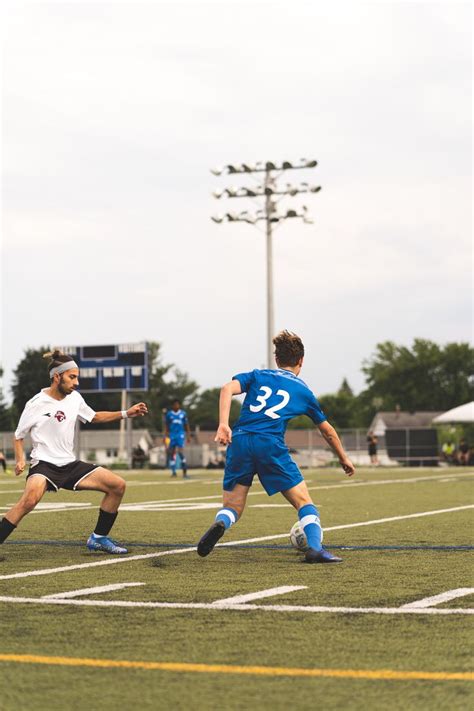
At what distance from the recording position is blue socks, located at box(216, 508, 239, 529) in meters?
9.22

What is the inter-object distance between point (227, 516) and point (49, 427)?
71.1 inches

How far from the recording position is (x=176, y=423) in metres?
32.8

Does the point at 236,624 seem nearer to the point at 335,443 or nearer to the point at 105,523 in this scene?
the point at 335,443

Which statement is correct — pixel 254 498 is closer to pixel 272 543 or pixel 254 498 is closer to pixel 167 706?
pixel 272 543

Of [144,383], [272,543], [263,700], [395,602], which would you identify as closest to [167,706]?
[263,700]

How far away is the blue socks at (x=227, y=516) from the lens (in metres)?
9.22

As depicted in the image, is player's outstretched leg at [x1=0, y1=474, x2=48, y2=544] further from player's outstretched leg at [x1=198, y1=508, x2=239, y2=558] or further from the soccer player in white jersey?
player's outstretched leg at [x1=198, y1=508, x2=239, y2=558]

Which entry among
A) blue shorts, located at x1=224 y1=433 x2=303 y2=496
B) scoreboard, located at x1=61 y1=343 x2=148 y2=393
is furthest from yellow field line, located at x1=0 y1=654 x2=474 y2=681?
scoreboard, located at x1=61 y1=343 x2=148 y2=393

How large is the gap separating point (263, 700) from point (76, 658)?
1160 mm

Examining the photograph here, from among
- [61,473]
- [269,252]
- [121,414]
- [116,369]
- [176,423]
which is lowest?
[61,473]

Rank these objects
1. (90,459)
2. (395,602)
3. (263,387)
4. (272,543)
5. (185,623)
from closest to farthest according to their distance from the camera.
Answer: (185,623) → (395,602) → (263,387) → (272,543) → (90,459)

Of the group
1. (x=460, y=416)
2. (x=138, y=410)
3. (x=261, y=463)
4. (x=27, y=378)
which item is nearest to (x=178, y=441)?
(x=460, y=416)

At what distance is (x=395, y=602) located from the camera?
7277mm

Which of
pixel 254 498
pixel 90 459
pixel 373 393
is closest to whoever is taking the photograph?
Result: pixel 254 498
